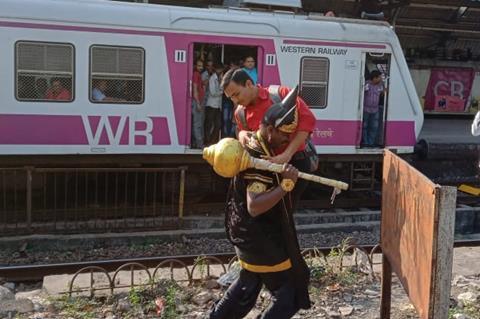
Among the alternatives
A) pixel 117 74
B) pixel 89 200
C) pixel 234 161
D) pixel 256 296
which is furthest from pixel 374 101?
pixel 234 161

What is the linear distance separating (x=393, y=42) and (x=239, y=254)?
8066 mm

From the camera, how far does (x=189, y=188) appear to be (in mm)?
10523

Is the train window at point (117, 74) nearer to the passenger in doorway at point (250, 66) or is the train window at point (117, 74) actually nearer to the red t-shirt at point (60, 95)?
the red t-shirt at point (60, 95)

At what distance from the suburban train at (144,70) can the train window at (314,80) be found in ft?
0.06

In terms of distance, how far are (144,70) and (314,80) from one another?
290 centimetres

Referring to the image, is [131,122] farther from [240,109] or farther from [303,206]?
[240,109]

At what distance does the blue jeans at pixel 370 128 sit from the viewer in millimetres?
10922

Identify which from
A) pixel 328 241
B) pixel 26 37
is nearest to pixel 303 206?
pixel 328 241

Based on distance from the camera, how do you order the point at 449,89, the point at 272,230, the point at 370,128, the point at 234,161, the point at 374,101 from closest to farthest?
the point at 234,161 → the point at 272,230 → the point at 374,101 → the point at 370,128 → the point at 449,89

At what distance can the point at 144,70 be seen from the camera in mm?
9398

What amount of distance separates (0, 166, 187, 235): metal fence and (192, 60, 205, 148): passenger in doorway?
724mm

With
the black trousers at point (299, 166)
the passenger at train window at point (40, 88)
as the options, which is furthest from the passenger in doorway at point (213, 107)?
the black trousers at point (299, 166)

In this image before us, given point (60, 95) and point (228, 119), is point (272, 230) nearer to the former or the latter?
point (60, 95)

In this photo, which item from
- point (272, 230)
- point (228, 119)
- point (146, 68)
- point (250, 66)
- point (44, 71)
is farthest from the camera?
point (228, 119)
